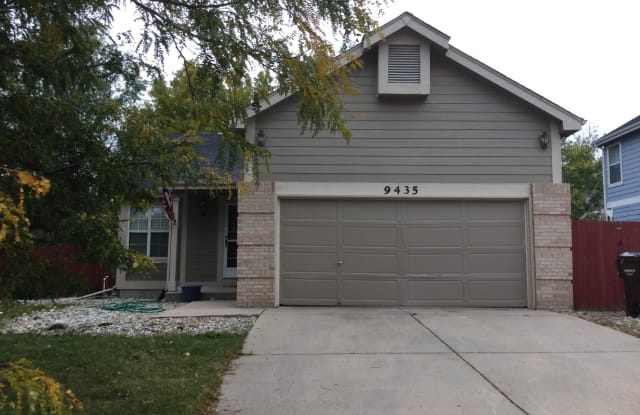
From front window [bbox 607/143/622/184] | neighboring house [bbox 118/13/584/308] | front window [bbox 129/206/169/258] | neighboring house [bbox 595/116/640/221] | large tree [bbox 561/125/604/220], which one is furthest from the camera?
large tree [bbox 561/125/604/220]

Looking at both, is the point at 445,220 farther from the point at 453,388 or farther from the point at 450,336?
the point at 453,388

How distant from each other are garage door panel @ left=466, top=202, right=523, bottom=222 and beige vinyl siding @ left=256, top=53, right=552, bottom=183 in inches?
19.2

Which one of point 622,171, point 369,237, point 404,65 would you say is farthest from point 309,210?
point 622,171

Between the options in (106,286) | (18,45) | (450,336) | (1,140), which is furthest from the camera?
(106,286)

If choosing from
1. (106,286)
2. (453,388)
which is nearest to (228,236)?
(106,286)

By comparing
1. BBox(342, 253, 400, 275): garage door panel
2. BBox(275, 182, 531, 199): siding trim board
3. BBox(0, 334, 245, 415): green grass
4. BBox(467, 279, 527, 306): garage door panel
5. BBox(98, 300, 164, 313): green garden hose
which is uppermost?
BBox(275, 182, 531, 199): siding trim board

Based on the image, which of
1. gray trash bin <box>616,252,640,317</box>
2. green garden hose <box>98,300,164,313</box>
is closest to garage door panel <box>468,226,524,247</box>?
gray trash bin <box>616,252,640,317</box>

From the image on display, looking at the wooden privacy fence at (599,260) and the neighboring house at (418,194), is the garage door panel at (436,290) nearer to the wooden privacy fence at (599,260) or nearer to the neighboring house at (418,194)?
the neighboring house at (418,194)

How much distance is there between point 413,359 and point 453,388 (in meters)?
1.06

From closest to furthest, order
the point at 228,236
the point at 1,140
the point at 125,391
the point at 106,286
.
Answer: the point at 1,140 → the point at 125,391 → the point at 228,236 → the point at 106,286

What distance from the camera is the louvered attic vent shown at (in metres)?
9.63

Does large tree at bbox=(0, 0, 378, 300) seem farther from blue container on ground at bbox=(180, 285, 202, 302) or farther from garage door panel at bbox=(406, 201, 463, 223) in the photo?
blue container on ground at bbox=(180, 285, 202, 302)

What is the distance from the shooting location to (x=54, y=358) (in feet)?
19.8

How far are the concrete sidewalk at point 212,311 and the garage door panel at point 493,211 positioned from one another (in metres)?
4.53
